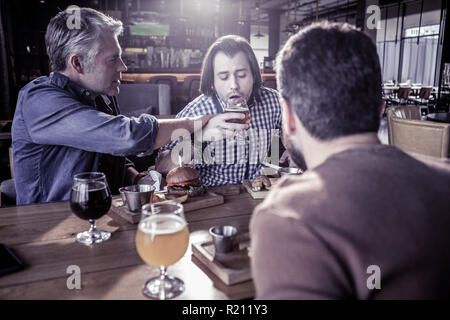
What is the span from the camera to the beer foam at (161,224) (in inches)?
32.2

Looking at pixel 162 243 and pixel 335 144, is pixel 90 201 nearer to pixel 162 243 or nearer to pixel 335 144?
pixel 162 243

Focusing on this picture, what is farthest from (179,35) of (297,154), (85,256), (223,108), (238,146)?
(297,154)

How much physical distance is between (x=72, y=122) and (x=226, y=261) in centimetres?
93

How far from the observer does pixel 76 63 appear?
66.1 inches

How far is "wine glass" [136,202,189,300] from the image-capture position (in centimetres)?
81

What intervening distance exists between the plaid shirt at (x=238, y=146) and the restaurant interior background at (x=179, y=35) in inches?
142

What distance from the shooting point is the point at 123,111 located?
157 inches

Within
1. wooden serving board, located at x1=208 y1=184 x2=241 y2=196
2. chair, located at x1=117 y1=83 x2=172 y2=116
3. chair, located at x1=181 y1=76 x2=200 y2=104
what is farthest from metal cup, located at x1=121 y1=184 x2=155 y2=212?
chair, located at x1=181 y1=76 x2=200 y2=104

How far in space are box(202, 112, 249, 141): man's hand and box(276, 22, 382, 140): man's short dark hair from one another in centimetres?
84

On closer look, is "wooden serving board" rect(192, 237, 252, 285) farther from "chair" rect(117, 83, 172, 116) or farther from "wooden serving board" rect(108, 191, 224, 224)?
"chair" rect(117, 83, 172, 116)

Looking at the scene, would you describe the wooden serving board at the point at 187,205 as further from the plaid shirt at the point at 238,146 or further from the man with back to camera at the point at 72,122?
the plaid shirt at the point at 238,146

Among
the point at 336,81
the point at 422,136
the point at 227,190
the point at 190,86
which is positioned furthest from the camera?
the point at 190,86

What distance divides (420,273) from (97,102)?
6.24ft

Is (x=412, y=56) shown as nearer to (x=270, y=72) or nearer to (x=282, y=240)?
(x=270, y=72)
